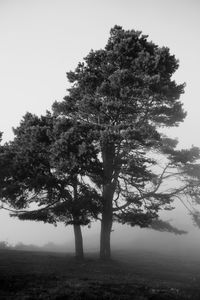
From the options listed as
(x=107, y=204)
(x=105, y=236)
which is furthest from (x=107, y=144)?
(x=105, y=236)

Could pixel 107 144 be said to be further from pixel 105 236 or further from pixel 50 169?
pixel 105 236

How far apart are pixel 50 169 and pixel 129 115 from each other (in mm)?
8094

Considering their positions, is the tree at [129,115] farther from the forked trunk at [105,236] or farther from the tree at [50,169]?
the tree at [50,169]

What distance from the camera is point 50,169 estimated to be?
2242 cm

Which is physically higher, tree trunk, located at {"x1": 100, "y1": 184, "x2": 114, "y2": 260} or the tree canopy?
the tree canopy

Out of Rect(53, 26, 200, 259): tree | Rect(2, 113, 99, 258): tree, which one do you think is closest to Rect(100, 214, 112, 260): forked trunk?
Rect(53, 26, 200, 259): tree

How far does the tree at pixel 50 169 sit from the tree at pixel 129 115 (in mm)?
1874

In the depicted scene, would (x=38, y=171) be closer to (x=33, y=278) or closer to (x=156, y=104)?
(x=33, y=278)

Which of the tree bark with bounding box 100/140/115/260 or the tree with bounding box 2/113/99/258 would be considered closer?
the tree with bounding box 2/113/99/258

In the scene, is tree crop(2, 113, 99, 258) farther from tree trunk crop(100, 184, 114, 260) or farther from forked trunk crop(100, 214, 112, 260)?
forked trunk crop(100, 214, 112, 260)

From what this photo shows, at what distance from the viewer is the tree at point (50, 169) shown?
1997 cm

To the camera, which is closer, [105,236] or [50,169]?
[50,169]

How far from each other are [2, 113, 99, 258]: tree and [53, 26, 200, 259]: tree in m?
1.87

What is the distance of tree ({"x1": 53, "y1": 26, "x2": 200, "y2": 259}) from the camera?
70.0ft
